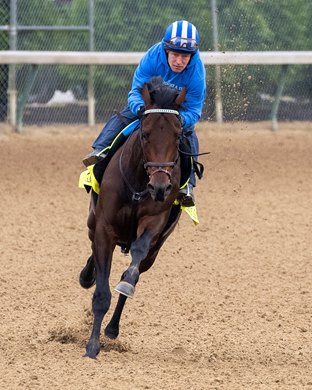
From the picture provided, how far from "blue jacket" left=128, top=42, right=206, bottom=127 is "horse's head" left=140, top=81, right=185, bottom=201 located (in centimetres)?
58

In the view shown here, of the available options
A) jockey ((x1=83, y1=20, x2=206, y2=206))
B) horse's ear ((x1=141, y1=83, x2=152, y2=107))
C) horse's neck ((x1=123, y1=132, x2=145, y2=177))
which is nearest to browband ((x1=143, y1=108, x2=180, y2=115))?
horse's ear ((x1=141, y1=83, x2=152, y2=107))

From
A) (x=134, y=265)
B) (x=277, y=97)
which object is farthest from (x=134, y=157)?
(x=277, y=97)

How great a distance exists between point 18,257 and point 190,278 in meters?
1.93

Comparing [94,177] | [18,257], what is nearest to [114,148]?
[94,177]

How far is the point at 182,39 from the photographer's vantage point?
7238mm

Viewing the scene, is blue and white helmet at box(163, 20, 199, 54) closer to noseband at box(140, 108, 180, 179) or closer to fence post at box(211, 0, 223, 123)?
noseband at box(140, 108, 180, 179)

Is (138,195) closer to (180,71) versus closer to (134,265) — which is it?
(134,265)

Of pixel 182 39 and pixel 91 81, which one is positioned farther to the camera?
pixel 91 81

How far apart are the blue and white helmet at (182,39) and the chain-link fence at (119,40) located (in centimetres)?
917

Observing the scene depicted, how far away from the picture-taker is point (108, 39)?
1730 centimetres

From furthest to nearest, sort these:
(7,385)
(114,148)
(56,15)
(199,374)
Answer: (56,15), (114,148), (199,374), (7,385)

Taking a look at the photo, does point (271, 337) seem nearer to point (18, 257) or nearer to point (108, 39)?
point (18, 257)

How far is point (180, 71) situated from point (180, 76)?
8 centimetres

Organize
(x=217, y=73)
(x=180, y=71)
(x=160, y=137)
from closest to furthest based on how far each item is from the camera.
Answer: (x=160, y=137)
(x=180, y=71)
(x=217, y=73)
